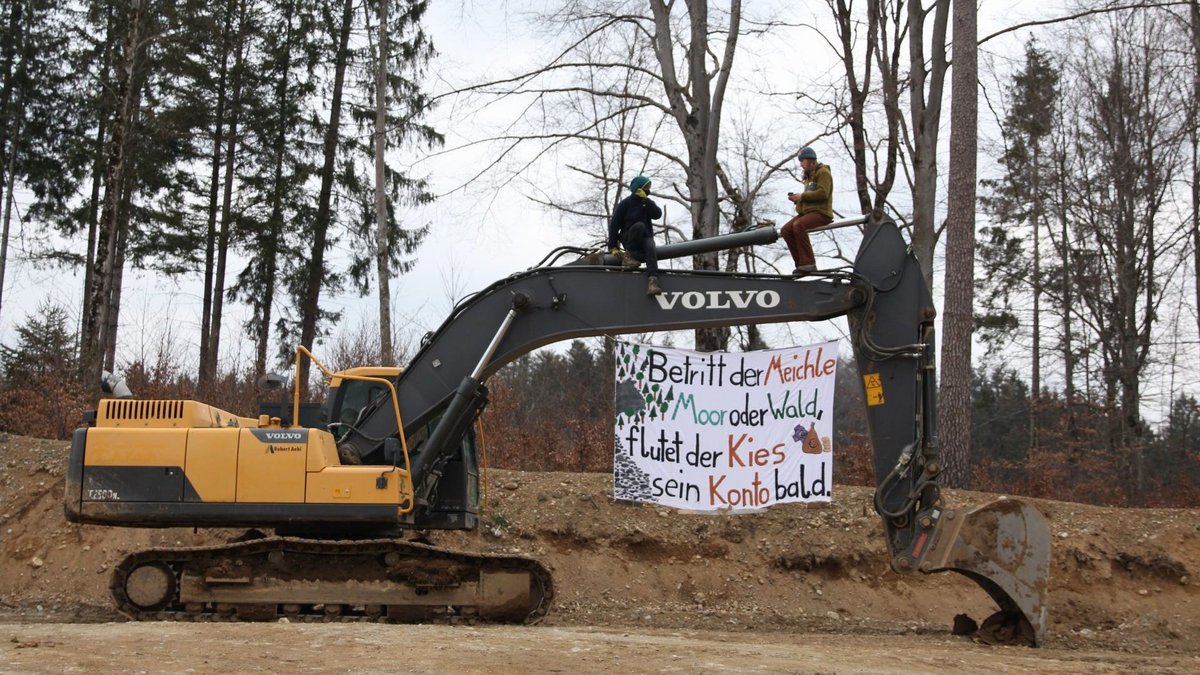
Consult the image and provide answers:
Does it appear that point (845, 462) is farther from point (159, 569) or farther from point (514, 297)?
point (159, 569)

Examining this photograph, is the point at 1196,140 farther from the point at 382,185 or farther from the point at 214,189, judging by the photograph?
the point at 214,189

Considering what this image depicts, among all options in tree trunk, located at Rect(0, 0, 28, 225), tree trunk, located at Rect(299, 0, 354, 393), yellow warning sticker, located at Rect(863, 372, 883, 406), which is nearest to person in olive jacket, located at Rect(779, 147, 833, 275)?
yellow warning sticker, located at Rect(863, 372, 883, 406)

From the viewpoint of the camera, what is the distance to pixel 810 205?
9.33 meters

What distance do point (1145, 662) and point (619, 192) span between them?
67.5ft

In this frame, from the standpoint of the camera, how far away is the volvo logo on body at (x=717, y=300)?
9.43m

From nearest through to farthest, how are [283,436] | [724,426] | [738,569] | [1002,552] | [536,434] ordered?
[1002,552] → [283,436] → [724,426] → [738,569] → [536,434]

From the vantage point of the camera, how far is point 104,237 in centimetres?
1980

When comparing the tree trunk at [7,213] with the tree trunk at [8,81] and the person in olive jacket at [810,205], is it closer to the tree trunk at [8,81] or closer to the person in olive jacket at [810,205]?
the tree trunk at [8,81]

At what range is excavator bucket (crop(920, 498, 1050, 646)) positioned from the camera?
9.10 m

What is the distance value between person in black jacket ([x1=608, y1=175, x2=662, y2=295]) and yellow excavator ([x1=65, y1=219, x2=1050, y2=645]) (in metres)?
0.11

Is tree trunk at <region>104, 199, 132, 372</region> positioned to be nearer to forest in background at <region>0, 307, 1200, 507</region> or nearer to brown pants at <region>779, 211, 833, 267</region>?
forest in background at <region>0, 307, 1200, 507</region>

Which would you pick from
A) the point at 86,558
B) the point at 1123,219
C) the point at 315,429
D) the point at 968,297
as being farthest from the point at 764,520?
the point at 1123,219

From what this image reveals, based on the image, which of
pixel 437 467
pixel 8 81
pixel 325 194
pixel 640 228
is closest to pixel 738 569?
pixel 437 467

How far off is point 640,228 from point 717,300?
863 mm
